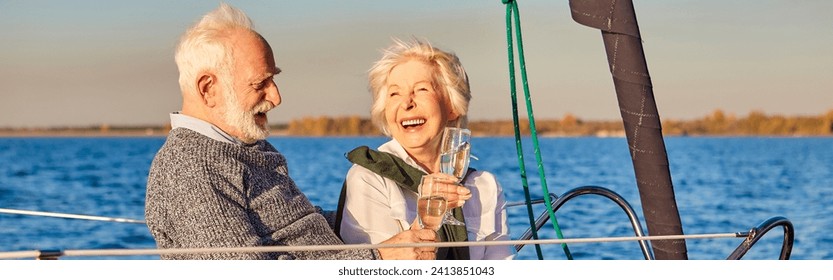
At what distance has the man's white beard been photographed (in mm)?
2764

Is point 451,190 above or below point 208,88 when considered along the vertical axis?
below

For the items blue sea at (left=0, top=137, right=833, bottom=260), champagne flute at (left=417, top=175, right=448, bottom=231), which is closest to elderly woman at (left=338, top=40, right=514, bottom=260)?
champagne flute at (left=417, top=175, right=448, bottom=231)

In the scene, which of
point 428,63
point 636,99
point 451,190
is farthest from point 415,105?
point 636,99

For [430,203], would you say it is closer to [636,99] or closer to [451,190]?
[451,190]

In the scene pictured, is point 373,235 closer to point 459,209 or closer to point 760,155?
point 459,209

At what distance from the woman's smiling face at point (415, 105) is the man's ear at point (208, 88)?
0.53 meters

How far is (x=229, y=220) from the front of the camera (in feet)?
8.55

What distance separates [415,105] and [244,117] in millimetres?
506

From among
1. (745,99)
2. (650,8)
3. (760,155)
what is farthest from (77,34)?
(760,155)

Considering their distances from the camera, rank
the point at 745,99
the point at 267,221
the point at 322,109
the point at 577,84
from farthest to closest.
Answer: the point at 745,99
the point at 577,84
the point at 322,109
the point at 267,221

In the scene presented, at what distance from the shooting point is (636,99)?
10.1 feet
